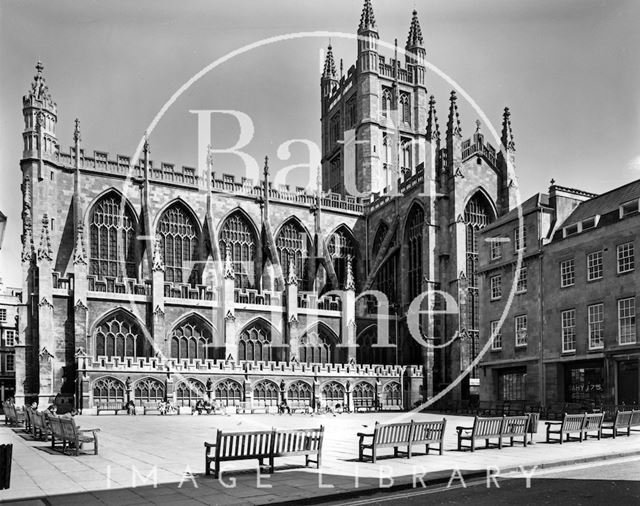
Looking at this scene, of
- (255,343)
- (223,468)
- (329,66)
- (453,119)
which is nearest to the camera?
(223,468)

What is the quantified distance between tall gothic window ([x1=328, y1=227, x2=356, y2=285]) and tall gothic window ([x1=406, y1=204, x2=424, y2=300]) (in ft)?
19.2

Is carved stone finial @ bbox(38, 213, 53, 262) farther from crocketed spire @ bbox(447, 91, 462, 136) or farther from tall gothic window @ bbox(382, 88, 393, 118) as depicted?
tall gothic window @ bbox(382, 88, 393, 118)

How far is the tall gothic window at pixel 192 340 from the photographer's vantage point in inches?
1657

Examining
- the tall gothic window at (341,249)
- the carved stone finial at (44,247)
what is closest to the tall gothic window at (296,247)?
the tall gothic window at (341,249)

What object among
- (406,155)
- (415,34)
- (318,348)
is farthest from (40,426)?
(415,34)

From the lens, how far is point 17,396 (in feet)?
117

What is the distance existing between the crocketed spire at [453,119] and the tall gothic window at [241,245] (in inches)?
642

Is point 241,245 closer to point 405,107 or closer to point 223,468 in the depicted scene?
point 405,107

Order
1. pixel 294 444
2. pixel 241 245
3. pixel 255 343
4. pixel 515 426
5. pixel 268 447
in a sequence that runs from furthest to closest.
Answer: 1. pixel 241 245
2. pixel 255 343
3. pixel 515 426
4. pixel 294 444
5. pixel 268 447

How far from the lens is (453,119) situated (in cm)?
4744

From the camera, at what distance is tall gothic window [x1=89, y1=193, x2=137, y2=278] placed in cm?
4506

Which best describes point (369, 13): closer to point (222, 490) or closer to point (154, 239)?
point (154, 239)

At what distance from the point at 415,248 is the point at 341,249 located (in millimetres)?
7464

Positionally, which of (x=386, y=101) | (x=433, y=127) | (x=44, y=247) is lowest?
(x=44, y=247)
